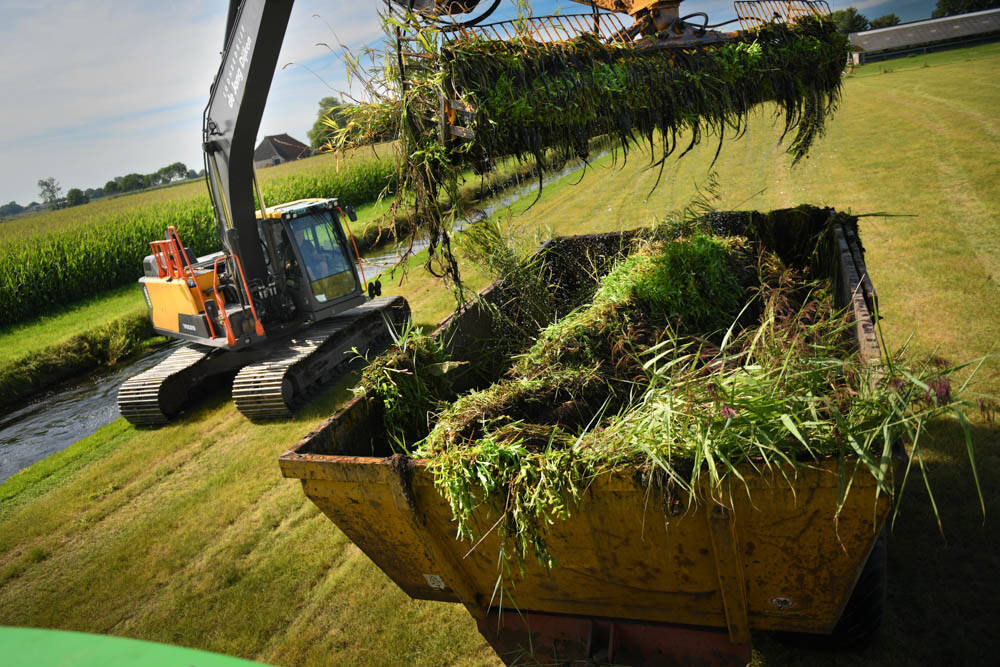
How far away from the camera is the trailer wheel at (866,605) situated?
264 cm

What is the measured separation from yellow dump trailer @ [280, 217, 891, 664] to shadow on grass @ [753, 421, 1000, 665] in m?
0.63

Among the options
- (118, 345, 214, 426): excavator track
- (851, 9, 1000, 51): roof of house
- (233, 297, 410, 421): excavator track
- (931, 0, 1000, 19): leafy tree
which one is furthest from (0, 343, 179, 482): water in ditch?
(931, 0, 1000, 19): leafy tree

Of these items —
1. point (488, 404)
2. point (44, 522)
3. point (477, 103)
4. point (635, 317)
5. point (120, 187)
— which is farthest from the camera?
point (120, 187)

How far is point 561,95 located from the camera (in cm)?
374

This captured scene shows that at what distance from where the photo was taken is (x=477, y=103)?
11.5 feet

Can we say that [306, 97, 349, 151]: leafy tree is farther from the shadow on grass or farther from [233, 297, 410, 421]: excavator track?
the shadow on grass

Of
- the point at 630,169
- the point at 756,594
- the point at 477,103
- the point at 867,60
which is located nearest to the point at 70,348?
the point at 477,103

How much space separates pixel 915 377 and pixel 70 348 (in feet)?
41.8

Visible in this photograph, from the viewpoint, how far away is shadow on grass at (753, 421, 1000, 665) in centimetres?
285

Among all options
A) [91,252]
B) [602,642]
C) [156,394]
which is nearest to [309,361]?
[156,394]

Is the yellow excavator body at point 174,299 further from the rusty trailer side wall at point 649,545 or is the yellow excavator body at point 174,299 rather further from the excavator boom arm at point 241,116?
the rusty trailer side wall at point 649,545

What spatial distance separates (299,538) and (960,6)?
9532cm

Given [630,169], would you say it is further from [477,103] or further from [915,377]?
[915,377]

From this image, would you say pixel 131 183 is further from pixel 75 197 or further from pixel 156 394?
pixel 156 394
